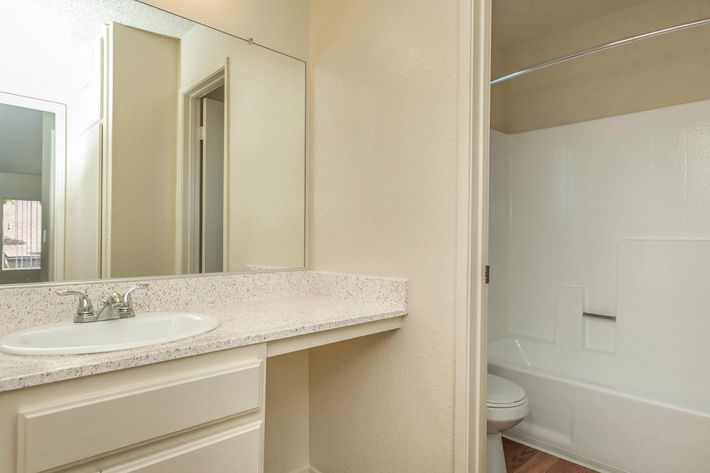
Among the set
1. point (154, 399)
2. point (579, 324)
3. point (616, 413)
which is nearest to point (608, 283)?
point (579, 324)

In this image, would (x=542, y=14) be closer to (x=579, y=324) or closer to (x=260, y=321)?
(x=579, y=324)

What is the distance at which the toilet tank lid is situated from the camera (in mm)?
1836

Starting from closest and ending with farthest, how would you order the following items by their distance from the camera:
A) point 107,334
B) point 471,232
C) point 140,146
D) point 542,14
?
point 107,334 → point 471,232 → point 140,146 → point 542,14

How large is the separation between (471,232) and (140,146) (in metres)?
1.20

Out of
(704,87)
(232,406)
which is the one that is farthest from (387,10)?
(704,87)

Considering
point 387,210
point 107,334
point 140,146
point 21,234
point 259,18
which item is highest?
point 259,18

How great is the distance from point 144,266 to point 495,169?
231 cm

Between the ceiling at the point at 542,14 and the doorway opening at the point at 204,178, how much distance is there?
1744 millimetres

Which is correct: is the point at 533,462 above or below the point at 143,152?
below

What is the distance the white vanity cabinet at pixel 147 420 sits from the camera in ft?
2.67

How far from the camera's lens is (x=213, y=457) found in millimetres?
1055

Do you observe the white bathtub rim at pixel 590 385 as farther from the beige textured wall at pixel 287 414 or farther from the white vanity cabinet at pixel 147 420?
the white vanity cabinet at pixel 147 420

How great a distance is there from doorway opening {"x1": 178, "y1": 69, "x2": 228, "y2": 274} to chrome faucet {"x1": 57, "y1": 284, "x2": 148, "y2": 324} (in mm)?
273

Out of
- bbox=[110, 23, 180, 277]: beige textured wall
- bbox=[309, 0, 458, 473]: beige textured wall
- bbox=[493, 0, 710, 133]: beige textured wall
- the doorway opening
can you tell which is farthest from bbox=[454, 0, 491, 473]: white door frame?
bbox=[493, 0, 710, 133]: beige textured wall
